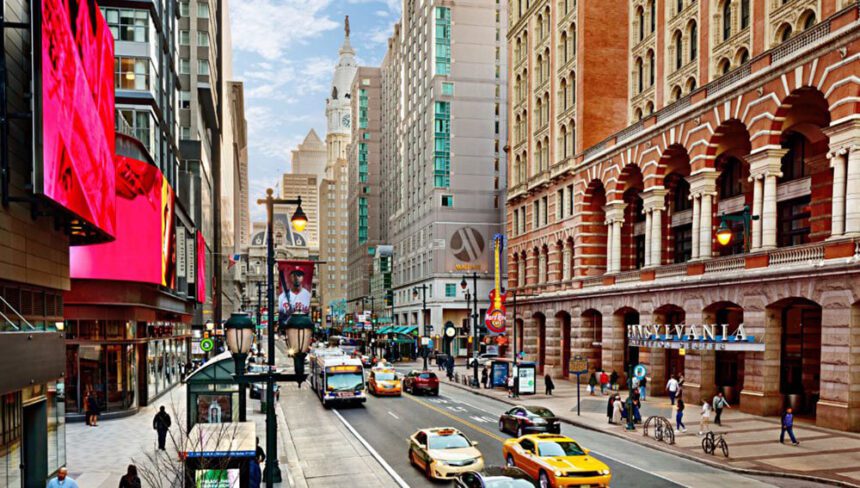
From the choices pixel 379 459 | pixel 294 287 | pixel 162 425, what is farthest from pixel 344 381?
pixel 162 425

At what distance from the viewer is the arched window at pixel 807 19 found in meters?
35.7

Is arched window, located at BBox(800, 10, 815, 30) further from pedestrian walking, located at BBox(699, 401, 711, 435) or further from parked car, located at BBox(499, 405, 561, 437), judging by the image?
parked car, located at BBox(499, 405, 561, 437)

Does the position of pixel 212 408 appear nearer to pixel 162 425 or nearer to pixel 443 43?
pixel 162 425

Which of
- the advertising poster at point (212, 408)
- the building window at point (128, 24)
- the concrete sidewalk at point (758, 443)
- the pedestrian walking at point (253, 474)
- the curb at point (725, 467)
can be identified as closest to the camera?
the pedestrian walking at point (253, 474)

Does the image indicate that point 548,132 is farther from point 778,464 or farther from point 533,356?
point 778,464

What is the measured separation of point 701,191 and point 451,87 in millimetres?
60637

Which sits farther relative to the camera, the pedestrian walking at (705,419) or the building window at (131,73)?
the building window at (131,73)

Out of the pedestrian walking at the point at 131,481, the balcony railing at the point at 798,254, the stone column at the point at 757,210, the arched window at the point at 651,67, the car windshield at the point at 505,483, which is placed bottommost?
the car windshield at the point at 505,483

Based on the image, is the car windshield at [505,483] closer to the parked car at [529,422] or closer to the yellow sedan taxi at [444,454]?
the yellow sedan taxi at [444,454]

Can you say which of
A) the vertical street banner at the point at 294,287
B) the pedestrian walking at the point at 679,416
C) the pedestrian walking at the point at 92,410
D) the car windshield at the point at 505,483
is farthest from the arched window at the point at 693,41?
the pedestrian walking at the point at 92,410

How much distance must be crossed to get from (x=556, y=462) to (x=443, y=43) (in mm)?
85531

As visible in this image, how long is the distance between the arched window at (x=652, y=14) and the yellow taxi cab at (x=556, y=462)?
39.1 metres

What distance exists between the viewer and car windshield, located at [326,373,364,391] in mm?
40562

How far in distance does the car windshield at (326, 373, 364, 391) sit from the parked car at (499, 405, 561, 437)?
40.6 feet
